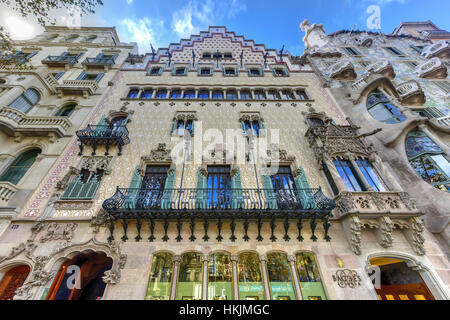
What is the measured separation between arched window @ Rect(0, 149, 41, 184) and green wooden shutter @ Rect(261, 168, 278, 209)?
12361mm

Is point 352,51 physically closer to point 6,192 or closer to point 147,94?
point 147,94

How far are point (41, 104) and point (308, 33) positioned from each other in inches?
1134

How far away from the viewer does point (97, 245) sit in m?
7.10

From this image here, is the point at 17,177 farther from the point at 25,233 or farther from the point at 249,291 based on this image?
the point at 249,291

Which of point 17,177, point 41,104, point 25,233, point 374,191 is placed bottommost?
point 25,233

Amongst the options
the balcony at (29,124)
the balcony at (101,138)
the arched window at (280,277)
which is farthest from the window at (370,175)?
the balcony at (29,124)

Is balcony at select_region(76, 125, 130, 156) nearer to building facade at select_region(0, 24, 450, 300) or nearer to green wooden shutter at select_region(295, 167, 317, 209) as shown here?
building facade at select_region(0, 24, 450, 300)

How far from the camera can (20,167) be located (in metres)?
9.22

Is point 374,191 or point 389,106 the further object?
point 389,106

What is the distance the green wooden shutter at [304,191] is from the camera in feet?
24.6

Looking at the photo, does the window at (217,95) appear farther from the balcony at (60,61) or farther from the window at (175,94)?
the balcony at (60,61)

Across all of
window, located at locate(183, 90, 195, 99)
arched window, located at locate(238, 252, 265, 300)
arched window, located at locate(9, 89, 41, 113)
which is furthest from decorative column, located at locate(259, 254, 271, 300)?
arched window, located at locate(9, 89, 41, 113)
